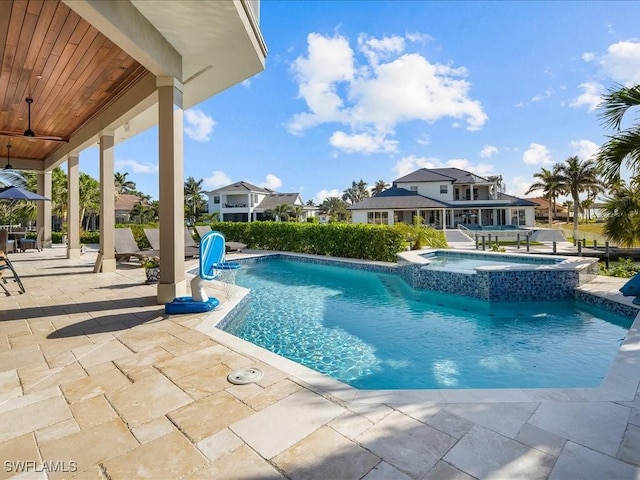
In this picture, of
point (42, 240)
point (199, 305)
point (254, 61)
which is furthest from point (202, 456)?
point (42, 240)

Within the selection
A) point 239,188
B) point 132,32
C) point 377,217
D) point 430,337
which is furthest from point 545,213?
point 132,32

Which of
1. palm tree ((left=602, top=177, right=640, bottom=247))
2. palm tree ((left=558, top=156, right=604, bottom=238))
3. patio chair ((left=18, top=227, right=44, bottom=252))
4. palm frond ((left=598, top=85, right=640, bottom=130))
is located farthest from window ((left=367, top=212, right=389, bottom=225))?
palm frond ((left=598, top=85, right=640, bottom=130))

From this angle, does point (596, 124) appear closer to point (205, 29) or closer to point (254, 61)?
point (254, 61)

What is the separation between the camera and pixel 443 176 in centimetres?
3859

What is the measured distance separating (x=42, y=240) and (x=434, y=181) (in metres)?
34.3

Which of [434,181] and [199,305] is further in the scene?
[434,181]

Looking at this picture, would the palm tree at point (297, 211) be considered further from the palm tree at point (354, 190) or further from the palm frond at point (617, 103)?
the palm frond at point (617, 103)

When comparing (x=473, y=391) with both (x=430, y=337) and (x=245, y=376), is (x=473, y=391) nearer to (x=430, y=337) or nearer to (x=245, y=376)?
(x=245, y=376)

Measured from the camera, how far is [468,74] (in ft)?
58.9

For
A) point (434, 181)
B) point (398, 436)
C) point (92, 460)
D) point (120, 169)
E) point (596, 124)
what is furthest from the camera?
point (120, 169)

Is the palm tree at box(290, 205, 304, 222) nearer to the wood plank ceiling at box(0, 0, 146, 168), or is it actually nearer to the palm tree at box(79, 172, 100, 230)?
the palm tree at box(79, 172, 100, 230)

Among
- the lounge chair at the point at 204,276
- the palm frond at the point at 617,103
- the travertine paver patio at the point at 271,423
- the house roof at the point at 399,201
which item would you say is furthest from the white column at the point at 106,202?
the house roof at the point at 399,201

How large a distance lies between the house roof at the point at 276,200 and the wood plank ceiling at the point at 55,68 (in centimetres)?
3908

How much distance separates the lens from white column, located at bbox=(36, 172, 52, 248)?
15545mm
